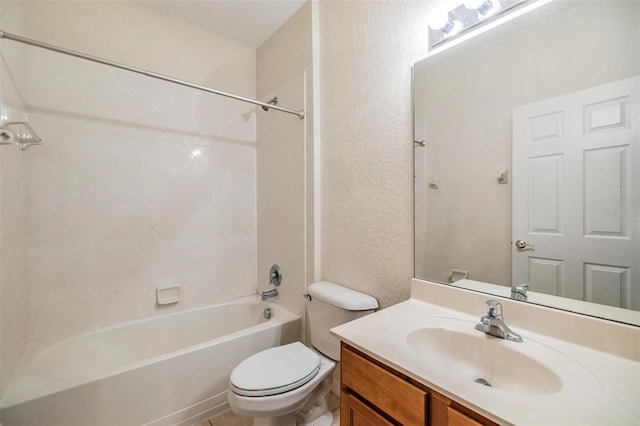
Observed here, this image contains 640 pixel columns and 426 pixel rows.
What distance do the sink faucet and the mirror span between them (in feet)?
0.43

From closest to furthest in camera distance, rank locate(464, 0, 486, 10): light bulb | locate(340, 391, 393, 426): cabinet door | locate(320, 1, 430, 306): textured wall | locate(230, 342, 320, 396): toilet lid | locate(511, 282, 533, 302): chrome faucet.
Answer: locate(340, 391, 393, 426): cabinet door
locate(511, 282, 533, 302): chrome faucet
locate(464, 0, 486, 10): light bulb
locate(230, 342, 320, 396): toilet lid
locate(320, 1, 430, 306): textured wall

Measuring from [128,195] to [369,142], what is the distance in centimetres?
166

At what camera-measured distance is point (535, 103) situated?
905 mm

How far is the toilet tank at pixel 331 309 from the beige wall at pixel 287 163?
0.27 metres

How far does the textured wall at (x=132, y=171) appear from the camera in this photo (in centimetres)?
159

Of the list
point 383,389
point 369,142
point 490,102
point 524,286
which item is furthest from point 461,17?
point 383,389

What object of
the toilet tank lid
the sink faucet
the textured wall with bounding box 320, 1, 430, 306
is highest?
the textured wall with bounding box 320, 1, 430, 306

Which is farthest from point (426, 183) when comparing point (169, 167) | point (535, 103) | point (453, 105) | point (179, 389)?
point (169, 167)

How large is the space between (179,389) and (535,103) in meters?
2.05

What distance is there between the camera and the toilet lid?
113cm

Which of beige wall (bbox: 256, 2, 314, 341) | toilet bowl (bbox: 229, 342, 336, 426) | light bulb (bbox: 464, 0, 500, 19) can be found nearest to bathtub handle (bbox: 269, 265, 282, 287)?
beige wall (bbox: 256, 2, 314, 341)

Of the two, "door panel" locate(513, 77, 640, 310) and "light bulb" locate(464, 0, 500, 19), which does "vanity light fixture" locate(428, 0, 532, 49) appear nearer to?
"light bulb" locate(464, 0, 500, 19)

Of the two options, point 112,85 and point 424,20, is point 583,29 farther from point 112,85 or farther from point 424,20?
point 112,85

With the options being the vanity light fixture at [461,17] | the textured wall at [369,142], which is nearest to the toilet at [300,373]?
the textured wall at [369,142]
